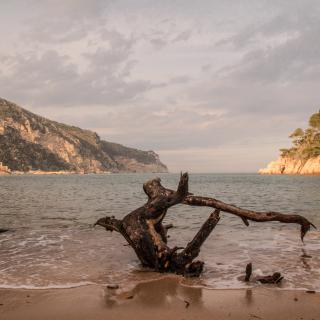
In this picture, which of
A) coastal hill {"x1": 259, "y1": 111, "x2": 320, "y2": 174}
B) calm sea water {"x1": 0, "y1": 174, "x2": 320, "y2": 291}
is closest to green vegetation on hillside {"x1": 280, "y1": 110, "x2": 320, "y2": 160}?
coastal hill {"x1": 259, "y1": 111, "x2": 320, "y2": 174}

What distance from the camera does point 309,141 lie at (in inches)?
5034

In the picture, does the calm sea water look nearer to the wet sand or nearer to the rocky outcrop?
the wet sand

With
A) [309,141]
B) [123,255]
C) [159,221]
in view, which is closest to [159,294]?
[159,221]

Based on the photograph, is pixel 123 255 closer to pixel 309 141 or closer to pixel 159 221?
pixel 159 221

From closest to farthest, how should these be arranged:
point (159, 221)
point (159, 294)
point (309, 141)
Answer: point (159, 294), point (159, 221), point (309, 141)

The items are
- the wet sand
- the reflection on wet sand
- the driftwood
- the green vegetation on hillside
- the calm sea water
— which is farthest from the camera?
the green vegetation on hillside

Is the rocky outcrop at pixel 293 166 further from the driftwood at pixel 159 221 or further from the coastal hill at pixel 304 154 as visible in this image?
the driftwood at pixel 159 221

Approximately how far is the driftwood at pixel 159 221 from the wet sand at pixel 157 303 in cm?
116

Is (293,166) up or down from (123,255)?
up

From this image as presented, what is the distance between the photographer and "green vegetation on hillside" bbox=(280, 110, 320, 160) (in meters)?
123

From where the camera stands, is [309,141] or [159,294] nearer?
[159,294]

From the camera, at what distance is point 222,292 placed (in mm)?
8117

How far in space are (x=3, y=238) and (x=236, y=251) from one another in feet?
33.7

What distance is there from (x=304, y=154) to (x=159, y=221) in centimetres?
12899
